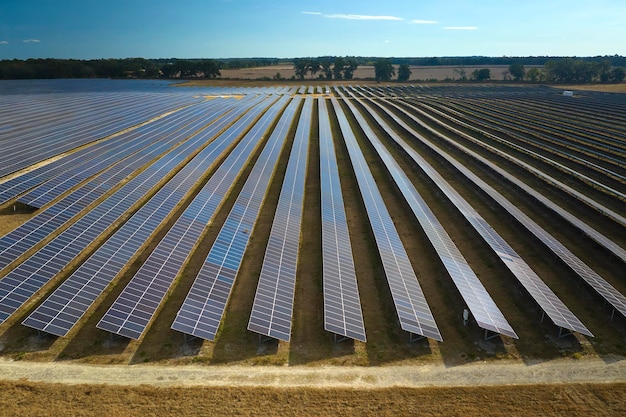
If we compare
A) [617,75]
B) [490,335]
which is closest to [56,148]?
[490,335]

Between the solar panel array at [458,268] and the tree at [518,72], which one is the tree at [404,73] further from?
the solar panel array at [458,268]

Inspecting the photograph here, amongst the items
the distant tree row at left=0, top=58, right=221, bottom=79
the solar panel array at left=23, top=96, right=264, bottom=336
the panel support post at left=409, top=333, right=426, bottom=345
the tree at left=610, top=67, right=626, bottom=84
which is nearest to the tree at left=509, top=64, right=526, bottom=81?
the tree at left=610, top=67, right=626, bottom=84

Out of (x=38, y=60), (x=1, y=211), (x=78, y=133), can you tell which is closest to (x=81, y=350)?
(x=1, y=211)

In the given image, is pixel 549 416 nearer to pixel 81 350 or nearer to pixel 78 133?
pixel 81 350

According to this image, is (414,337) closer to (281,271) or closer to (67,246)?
(281,271)

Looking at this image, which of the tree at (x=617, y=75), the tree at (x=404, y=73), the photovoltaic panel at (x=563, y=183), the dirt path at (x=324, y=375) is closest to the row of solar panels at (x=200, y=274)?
the dirt path at (x=324, y=375)
